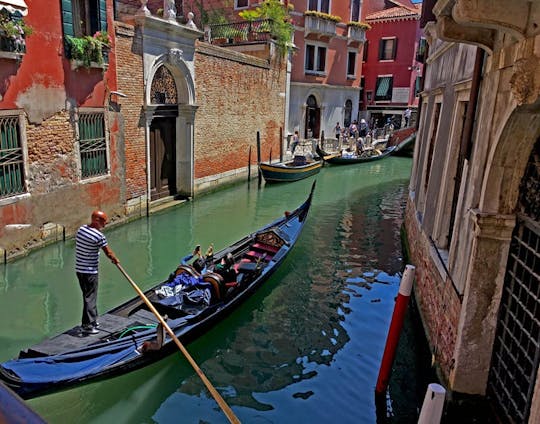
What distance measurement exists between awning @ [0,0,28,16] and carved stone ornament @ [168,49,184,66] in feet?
12.4

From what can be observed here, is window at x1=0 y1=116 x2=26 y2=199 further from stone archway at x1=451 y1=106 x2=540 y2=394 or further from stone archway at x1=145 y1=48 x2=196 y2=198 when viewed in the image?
stone archway at x1=451 y1=106 x2=540 y2=394

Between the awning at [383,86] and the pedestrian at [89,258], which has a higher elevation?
the awning at [383,86]

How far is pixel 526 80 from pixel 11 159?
18.9 feet

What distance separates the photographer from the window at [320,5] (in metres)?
17.6

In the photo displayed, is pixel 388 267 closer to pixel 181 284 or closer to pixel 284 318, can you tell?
pixel 284 318

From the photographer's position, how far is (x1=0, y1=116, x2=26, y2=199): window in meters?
5.84

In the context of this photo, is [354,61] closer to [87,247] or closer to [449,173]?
[449,173]

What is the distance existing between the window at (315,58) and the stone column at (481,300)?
16137 mm

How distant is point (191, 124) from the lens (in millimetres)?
10125

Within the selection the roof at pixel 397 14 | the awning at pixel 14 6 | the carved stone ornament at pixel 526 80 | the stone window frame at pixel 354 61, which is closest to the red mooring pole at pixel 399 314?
the carved stone ornament at pixel 526 80

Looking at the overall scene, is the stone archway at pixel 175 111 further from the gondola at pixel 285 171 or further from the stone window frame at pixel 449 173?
the stone window frame at pixel 449 173

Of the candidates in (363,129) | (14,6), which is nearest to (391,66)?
(363,129)

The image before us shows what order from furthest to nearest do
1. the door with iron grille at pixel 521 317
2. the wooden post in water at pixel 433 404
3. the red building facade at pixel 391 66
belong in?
the red building facade at pixel 391 66
the door with iron grille at pixel 521 317
the wooden post in water at pixel 433 404

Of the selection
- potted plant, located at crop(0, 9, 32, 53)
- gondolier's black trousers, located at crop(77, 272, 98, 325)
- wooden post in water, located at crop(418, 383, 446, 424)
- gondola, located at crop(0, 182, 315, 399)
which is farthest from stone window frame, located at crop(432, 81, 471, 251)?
potted plant, located at crop(0, 9, 32, 53)
